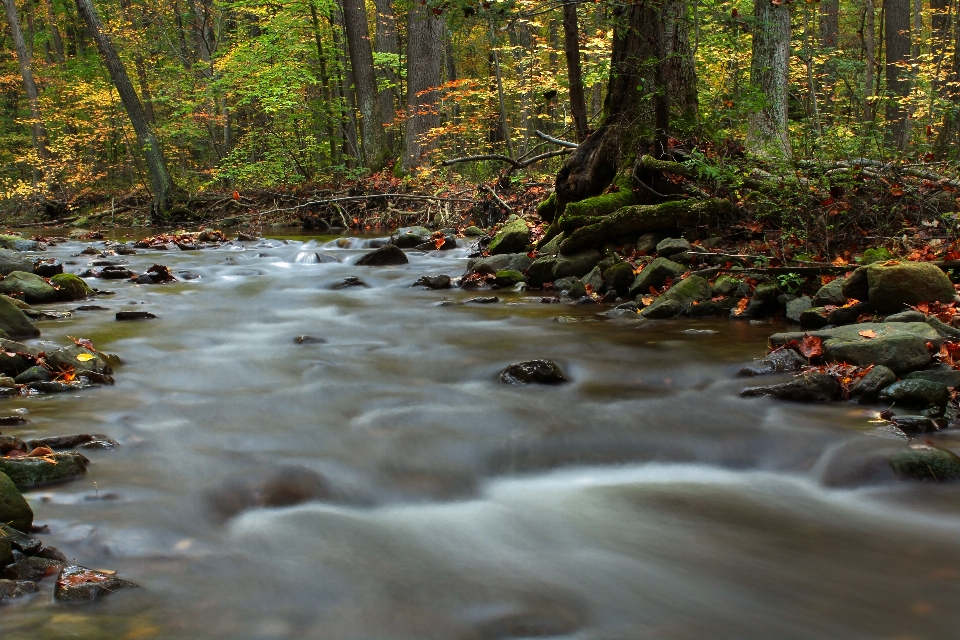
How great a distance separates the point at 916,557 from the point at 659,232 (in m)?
6.02

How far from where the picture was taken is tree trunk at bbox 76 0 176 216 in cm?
1773

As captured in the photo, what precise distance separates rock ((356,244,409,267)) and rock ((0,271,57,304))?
4.42m

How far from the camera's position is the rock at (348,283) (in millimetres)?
10477

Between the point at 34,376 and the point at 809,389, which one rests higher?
the point at 34,376

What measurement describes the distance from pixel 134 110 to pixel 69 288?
1105 cm

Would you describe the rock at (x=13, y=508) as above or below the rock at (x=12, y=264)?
→ below

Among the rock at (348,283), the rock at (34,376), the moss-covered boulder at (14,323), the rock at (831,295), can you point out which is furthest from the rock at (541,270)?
the rock at (34,376)

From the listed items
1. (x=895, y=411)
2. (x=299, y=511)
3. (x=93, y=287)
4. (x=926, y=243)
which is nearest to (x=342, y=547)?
(x=299, y=511)

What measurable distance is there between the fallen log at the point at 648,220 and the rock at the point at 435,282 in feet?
5.58

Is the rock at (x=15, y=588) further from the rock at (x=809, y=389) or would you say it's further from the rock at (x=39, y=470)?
the rock at (x=809, y=389)

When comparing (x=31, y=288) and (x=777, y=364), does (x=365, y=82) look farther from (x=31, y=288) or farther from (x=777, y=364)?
(x=777, y=364)

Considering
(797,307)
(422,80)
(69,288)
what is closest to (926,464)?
(797,307)

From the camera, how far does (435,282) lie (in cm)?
1002

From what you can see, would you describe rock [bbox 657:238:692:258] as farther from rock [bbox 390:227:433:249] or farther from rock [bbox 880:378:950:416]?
rock [bbox 390:227:433:249]
